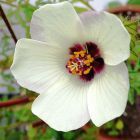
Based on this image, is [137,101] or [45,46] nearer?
[45,46]

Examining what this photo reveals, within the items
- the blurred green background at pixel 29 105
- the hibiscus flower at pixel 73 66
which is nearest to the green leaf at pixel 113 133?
the blurred green background at pixel 29 105

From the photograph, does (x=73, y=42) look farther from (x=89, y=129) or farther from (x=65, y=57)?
(x=89, y=129)

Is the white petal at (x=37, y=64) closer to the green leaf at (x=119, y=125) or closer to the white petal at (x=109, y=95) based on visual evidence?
the white petal at (x=109, y=95)

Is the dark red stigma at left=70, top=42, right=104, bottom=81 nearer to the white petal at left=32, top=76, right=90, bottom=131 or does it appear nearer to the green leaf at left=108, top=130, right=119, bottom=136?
the white petal at left=32, top=76, right=90, bottom=131

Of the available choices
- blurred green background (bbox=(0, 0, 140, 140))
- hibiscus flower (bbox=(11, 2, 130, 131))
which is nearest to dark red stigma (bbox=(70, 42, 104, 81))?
hibiscus flower (bbox=(11, 2, 130, 131))

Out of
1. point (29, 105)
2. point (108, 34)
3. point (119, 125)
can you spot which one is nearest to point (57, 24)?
point (108, 34)

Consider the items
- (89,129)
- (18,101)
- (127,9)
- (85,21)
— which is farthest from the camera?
(89,129)

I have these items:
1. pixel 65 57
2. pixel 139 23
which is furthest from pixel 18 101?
pixel 139 23
